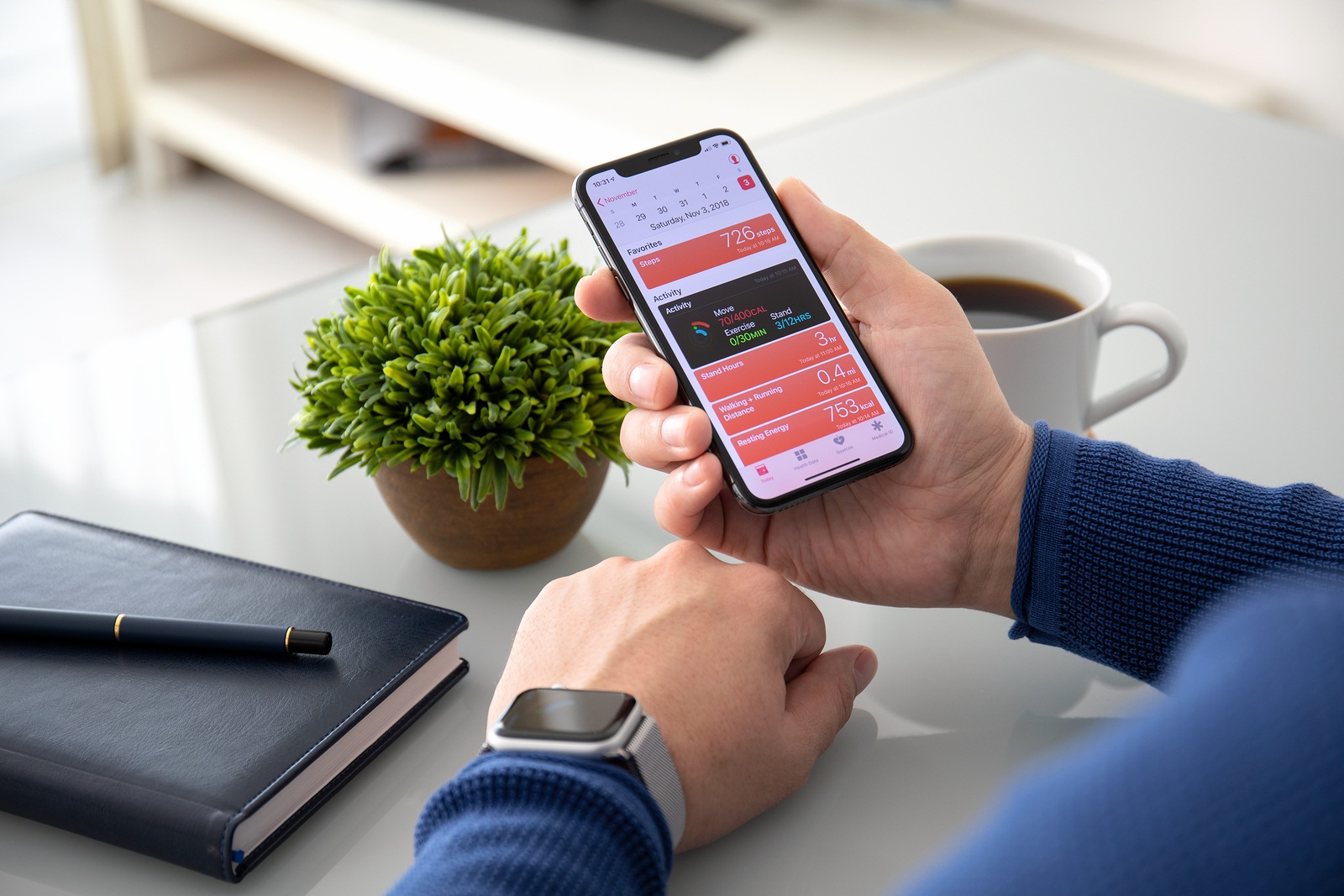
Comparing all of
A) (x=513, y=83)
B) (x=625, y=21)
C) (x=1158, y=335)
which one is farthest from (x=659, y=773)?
(x=625, y=21)

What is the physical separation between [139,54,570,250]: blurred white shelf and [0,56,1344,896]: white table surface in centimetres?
112

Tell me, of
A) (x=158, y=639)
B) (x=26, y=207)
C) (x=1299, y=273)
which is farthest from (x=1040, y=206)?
(x=26, y=207)

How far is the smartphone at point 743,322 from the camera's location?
647mm

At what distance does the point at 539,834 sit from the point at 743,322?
1.04 feet

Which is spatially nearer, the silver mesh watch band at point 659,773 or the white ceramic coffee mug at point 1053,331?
the silver mesh watch band at point 659,773

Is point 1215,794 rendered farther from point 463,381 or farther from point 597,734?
point 463,381

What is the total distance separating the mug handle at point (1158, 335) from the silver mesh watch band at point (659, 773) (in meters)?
0.39

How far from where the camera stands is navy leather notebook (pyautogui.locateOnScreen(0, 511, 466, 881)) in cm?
51

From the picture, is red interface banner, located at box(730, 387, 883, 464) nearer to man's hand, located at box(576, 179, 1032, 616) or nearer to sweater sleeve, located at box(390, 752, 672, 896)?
man's hand, located at box(576, 179, 1032, 616)

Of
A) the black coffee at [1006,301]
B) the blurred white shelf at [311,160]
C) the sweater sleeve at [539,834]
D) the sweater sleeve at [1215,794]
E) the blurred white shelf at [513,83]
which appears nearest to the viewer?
the sweater sleeve at [1215,794]

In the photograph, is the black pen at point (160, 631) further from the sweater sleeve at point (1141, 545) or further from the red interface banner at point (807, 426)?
the sweater sleeve at point (1141, 545)

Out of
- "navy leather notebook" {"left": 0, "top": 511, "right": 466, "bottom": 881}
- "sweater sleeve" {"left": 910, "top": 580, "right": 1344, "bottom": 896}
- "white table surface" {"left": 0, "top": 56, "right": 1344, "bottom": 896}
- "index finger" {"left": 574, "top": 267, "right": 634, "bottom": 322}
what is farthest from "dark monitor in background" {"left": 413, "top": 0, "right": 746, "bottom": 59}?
"sweater sleeve" {"left": 910, "top": 580, "right": 1344, "bottom": 896}

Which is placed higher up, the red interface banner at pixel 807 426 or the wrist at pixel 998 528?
the red interface banner at pixel 807 426

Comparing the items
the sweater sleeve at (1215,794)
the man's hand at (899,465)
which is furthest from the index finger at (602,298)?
the sweater sleeve at (1215,794)
